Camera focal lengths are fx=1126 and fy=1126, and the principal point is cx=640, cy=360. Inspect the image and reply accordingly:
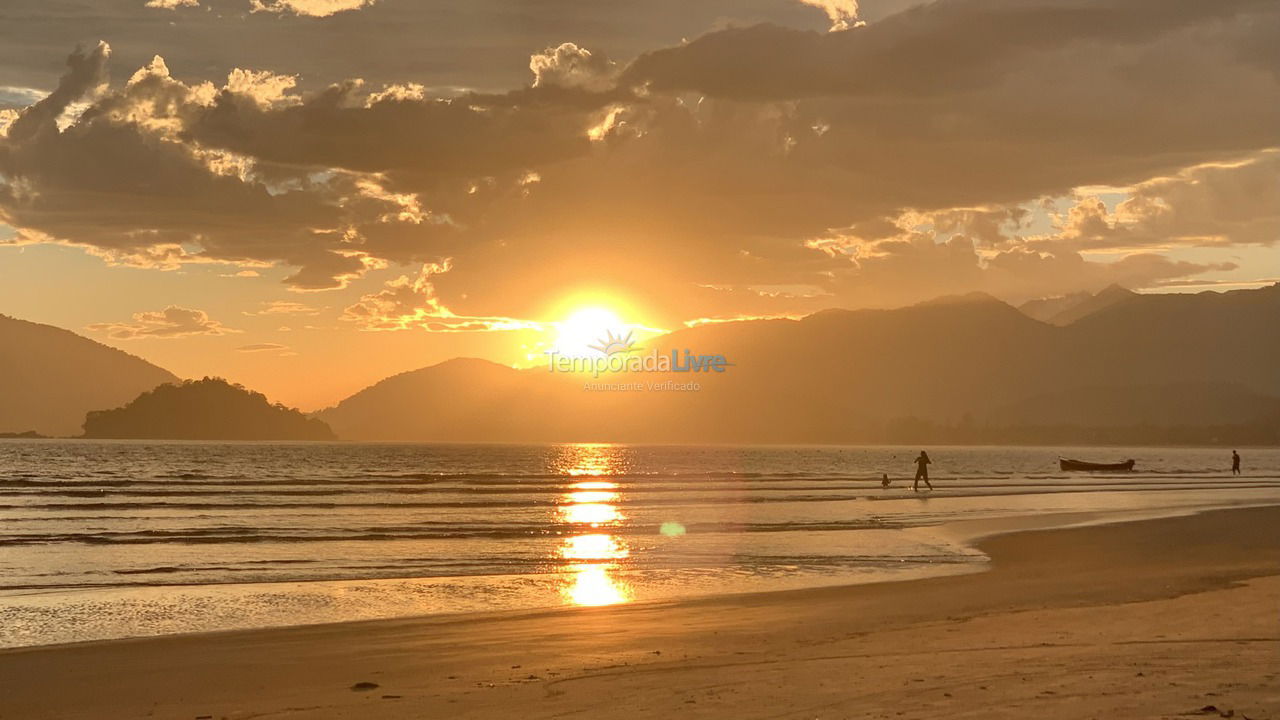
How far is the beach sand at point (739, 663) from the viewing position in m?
13.0

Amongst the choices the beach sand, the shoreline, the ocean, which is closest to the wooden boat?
the ocean

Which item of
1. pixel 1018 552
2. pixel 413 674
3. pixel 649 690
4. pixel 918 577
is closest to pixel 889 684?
pixel 649 690

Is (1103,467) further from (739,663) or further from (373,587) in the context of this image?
(739,663)

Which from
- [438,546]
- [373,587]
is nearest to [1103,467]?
[438,546]

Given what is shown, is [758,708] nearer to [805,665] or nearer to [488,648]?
[805,665]

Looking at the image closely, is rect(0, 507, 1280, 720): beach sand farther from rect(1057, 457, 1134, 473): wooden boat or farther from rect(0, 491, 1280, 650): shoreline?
rect(1057, 457, 1134, 473): wooden boat

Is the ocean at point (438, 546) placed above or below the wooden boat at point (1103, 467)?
above

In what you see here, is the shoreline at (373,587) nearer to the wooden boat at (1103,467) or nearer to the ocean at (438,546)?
the ocean at (438,546)

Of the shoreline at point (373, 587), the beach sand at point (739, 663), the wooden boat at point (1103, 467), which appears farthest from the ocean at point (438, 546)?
the wooden boat at point (1103, 467)

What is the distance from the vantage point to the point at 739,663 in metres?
16.1

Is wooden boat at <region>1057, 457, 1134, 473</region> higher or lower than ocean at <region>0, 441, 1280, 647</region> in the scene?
lower

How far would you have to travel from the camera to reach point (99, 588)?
1077 inches

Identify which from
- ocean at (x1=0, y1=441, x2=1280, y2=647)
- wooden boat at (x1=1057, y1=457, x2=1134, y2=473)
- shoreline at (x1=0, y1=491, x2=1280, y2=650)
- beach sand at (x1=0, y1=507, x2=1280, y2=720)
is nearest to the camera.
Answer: beach sand at (x1=0, y1=507, x2=1280, y2=720)

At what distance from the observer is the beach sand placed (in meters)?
13.0
